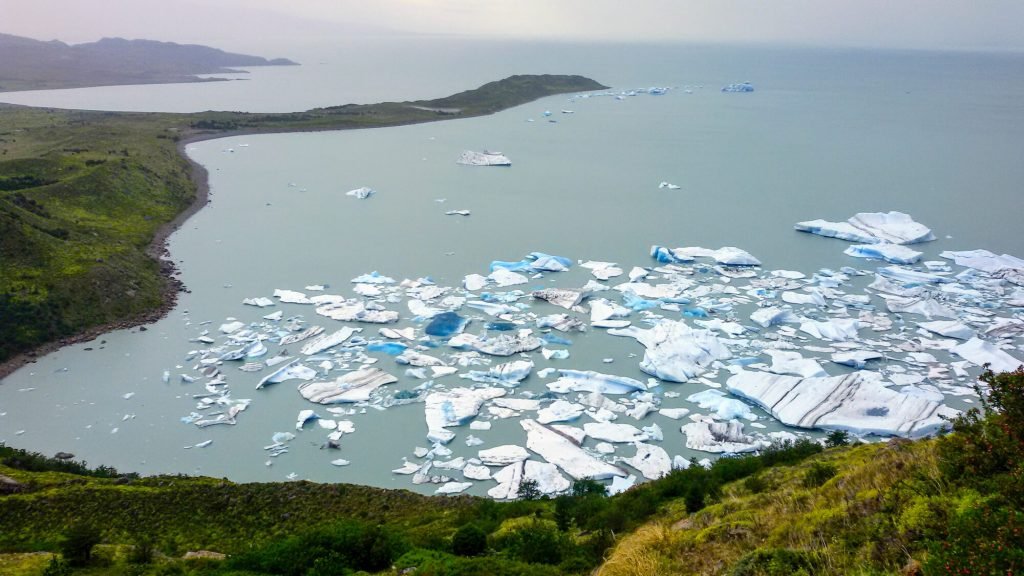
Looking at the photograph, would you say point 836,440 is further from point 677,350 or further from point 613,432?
point 677,350

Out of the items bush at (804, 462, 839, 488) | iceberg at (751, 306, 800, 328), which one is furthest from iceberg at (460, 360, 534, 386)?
bush at (804, 462, 839, 488)

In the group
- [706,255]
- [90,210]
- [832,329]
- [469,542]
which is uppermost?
[90,210]

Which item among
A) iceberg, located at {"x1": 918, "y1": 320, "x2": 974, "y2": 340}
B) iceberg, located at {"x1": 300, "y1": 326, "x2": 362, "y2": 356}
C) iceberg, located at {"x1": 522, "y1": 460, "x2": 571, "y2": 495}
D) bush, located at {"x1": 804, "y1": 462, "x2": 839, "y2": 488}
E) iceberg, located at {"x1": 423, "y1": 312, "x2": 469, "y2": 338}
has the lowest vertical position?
iceberg, located at {"x1": 522, "y1": 460, "x2": 571, "y2": 495}

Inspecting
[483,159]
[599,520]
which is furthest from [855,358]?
[483,159]

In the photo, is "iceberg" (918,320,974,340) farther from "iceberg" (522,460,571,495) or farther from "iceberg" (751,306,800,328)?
"iceberg" (522,460,571,495)

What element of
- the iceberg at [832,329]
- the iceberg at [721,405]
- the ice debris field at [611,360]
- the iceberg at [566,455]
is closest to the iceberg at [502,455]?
the ice debris field at [611,360]

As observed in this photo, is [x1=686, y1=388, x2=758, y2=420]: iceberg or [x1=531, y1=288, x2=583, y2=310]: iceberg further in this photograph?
[x1=531, y1=288, x2=583, y2=310]: iceberg

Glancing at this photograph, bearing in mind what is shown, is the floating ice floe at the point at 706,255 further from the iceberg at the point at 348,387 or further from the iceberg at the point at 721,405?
the iceberg at the point at 348,387
